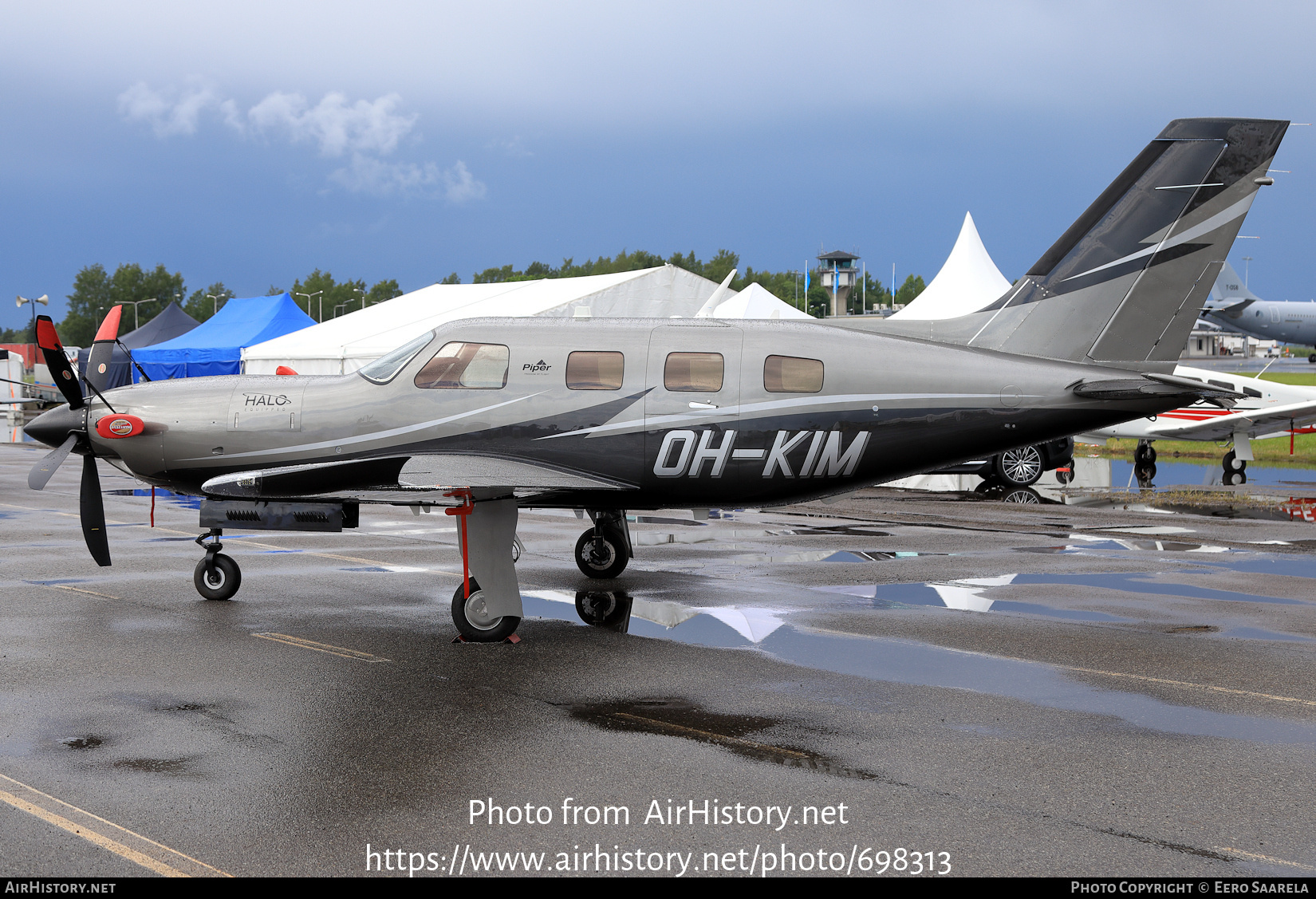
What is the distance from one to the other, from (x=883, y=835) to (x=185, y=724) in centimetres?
465

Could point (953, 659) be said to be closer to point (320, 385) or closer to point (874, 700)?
point (874, 700)

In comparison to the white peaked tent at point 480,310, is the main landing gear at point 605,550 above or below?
below

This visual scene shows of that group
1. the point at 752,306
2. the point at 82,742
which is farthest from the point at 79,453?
the point at 752,306

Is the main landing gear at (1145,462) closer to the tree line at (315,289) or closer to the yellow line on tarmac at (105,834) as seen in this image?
the yellow line on tarmac at (105,834)

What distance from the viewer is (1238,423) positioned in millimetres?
25859

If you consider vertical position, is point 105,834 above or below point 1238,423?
below

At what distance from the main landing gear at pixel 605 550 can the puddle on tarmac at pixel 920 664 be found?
117 centimetres

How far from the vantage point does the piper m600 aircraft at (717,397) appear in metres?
10.1

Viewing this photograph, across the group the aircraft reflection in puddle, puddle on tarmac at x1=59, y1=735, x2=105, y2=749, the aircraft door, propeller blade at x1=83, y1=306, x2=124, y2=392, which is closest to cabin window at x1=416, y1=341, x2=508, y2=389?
the aircraft door

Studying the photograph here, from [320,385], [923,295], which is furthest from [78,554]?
[923,295]

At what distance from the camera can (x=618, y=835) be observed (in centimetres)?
532

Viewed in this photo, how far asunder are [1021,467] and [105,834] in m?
22.2

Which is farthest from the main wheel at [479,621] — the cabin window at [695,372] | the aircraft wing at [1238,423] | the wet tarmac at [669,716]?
the aircraft wing at [1238,423]

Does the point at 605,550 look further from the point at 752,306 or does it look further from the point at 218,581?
the point at 752,306
